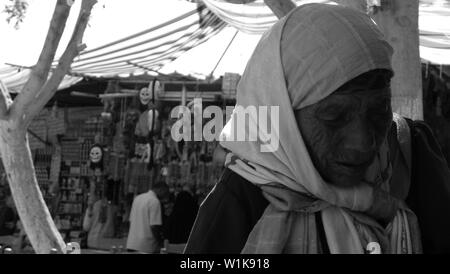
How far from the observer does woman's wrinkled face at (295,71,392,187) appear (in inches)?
60.2

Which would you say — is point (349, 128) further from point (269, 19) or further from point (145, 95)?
point (145, 95)

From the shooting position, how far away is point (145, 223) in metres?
8.74

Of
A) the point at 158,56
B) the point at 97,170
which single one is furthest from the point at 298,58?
the point at 97,170

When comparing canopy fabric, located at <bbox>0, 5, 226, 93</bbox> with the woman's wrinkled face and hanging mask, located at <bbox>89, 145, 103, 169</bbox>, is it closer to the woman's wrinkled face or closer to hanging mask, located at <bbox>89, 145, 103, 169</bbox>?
hanging mask, located at <bbox>89, 145, 103, 169</bbox>

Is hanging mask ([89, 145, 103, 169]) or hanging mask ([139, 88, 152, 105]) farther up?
hanging mask ([139, 88, 152, 105])

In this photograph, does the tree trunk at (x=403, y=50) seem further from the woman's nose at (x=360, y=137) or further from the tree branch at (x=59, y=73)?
the tree branch at (x=59, y=73)

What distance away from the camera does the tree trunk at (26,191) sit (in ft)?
15.4

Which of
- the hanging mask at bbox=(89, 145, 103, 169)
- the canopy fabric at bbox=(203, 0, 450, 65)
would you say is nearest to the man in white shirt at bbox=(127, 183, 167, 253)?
the hanging mask at bbox=(89, 145, 103, 169)

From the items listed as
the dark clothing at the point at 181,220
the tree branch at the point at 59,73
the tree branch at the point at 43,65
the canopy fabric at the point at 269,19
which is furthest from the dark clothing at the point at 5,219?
the tree branch at the point at 43,65

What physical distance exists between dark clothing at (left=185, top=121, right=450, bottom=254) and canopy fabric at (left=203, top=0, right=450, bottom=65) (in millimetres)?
4934

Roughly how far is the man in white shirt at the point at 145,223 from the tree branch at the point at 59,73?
4.05 m

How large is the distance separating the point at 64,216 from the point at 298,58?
371 inches

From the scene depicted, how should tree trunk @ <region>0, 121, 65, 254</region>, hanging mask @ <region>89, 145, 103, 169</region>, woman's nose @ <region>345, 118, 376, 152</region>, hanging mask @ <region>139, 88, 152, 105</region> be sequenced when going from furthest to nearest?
hanging mask @ <region>89, 145, 103, 169</region>, hanging mask @ <region>139, 88, 152, 105</region>, tree trunk @ <region>0, 121, 65, 254</region>, woman's nose @ <region>345, 118, 376, 152</region>
